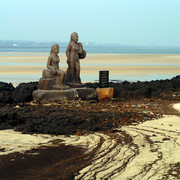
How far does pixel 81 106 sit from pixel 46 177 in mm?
7271

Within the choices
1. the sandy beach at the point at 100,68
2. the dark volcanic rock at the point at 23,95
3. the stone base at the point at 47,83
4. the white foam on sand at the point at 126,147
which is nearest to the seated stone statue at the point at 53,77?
the stone base at the point at 47,83

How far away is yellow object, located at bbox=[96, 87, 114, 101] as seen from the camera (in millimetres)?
15414

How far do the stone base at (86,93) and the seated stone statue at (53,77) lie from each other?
65 centimetres

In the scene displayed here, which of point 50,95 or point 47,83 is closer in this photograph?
point 50,95

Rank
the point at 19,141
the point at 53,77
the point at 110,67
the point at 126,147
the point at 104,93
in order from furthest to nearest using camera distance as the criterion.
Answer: the point at 110,67, the point at 104,93, the point at 53,77, the point at 19,141, the point at 126,147

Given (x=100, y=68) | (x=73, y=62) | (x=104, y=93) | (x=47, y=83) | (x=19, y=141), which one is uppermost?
(x=73, y=62)

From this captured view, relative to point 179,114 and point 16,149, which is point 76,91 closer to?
point 179,114

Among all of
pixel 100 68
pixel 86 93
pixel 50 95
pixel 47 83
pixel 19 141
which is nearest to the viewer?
pixel 19 141

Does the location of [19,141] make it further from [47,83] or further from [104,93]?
[104,93]

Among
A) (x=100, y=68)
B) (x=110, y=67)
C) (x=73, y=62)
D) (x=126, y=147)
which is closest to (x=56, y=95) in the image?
(x=73, y=62)

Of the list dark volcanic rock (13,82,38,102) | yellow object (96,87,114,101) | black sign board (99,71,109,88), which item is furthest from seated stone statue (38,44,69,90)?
black sign board (99,71,109,88)

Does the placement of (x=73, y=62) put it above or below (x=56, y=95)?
above

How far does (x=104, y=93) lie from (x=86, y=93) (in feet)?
3.24

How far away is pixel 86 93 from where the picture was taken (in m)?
14.9
